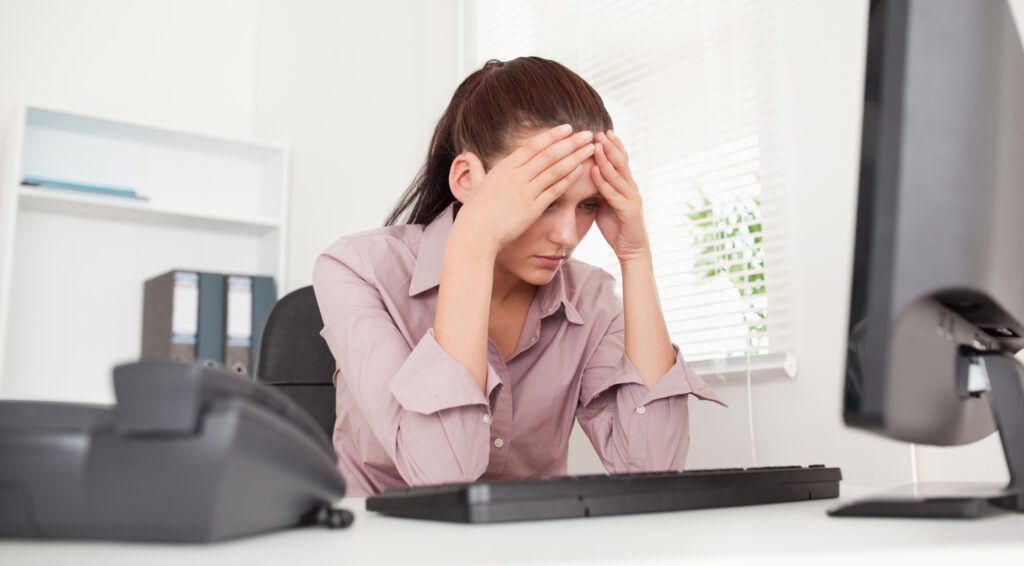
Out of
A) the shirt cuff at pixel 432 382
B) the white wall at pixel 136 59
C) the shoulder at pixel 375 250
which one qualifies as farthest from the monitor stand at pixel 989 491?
the white wall at pixel 136 59

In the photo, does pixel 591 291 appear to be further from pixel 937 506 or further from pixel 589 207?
pixel 937 506

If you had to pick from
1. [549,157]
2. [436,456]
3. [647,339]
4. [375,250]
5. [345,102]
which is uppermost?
[345,102]

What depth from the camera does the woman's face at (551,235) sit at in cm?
126

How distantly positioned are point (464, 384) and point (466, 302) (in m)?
0.12

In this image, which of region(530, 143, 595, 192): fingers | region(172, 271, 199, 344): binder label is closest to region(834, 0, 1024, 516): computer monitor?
region(530, 143, 595, 192): fingers

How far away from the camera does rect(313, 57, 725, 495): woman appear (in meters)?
1.05

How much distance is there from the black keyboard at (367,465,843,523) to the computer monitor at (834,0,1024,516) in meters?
0.12

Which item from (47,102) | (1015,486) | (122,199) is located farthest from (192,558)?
(47,102)

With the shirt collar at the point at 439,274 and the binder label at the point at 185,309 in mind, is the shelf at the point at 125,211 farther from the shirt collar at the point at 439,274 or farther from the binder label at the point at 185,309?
the shirt collar at the point at 439,274

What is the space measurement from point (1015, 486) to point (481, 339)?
630mm

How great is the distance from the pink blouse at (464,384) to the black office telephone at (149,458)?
59cm

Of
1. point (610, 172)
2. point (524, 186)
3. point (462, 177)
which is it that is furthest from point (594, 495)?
point (462, 177)

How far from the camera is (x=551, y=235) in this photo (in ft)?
4.15

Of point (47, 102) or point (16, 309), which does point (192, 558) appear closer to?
point (16, 309)
